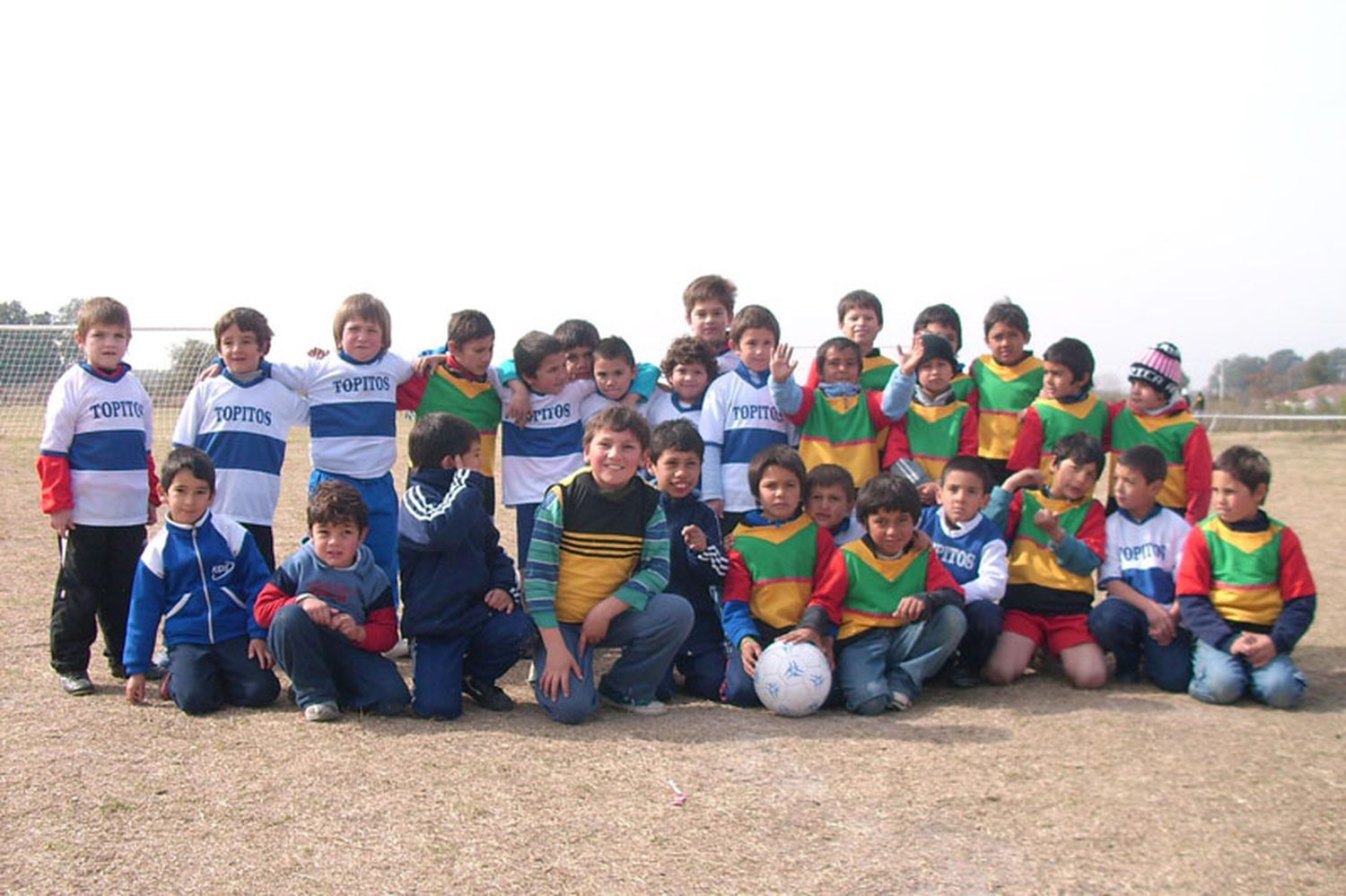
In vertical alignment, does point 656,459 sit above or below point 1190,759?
above

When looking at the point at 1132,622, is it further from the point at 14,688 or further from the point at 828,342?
the point at 14,688

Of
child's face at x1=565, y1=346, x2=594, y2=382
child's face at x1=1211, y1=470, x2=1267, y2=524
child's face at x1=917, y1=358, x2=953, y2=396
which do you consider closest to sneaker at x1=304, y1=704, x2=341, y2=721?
child's face at x1=565, y1=346, x2=594, y2=382

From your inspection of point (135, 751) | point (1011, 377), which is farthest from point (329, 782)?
point (1011, 377)

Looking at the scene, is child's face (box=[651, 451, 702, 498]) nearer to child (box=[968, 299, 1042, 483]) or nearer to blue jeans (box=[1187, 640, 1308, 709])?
child (box=[968, 299, 1042, 483])

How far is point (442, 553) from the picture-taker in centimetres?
487

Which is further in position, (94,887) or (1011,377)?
(1011,377)

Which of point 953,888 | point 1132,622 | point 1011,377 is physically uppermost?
point 1011,377

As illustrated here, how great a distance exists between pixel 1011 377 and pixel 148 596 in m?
4.35

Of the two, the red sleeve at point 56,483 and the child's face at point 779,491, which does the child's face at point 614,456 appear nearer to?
the child's face at point 779,491

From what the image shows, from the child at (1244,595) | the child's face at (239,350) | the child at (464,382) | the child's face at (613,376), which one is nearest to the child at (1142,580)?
the child at (1244,595)

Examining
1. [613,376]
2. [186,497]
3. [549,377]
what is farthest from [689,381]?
[186,497]

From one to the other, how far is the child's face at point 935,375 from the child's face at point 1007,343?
392mm

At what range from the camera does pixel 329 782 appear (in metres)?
3.80

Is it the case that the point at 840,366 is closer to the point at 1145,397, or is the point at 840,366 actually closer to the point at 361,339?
the point at 1145,397
